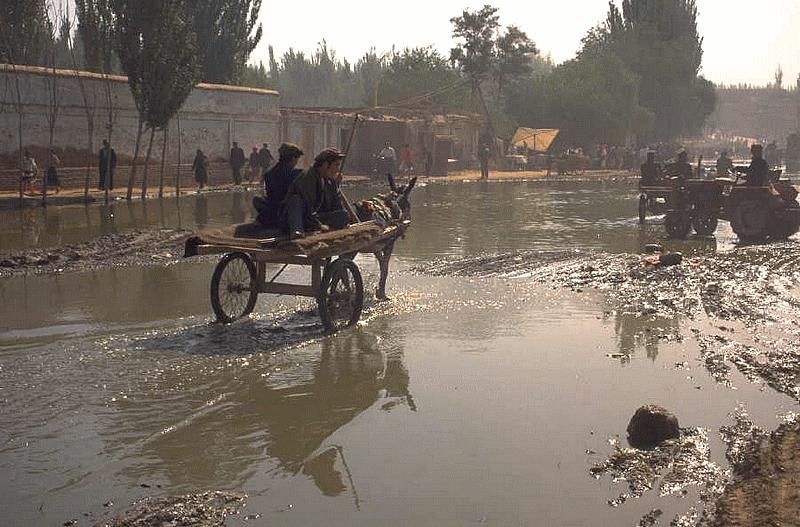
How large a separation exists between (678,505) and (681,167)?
16.5m

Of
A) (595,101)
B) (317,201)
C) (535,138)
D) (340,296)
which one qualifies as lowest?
(340,296)

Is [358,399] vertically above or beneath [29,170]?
beneath

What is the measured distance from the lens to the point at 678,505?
16.3 feet

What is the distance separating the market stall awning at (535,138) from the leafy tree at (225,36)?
1820 centimetres

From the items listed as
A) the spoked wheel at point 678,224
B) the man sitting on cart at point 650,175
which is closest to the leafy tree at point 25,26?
the man sitting on cart at point 650,175

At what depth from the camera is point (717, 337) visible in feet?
28.7

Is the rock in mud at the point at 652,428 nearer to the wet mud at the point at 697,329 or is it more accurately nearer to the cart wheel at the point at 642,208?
the wet mud at the point at 697,329

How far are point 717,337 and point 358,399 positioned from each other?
11.9 ft

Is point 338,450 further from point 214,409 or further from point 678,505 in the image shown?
point 678,505

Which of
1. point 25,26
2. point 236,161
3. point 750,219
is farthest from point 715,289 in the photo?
point 25,26

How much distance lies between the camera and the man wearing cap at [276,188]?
9.29 meters

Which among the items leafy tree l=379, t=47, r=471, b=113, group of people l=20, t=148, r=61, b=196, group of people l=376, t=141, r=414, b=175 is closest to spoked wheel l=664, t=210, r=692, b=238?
group of people l=20, t=148, r=61, b=196

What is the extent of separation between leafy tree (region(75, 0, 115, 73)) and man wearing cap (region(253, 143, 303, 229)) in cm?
1933

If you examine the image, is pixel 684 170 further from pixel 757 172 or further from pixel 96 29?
pixel 96 29
